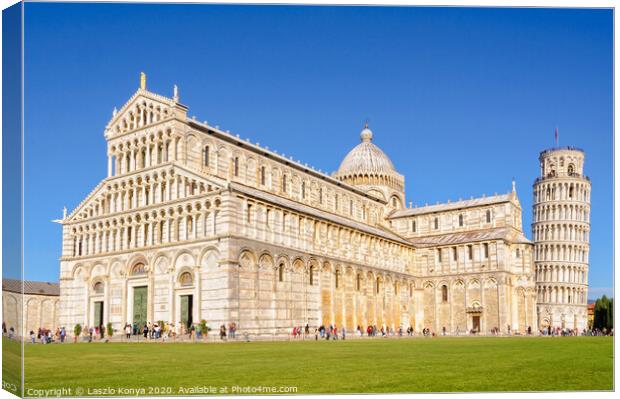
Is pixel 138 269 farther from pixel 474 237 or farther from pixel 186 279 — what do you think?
pixel 474 237

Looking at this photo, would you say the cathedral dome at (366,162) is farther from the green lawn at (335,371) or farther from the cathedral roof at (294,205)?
the green lawn at (335,371)

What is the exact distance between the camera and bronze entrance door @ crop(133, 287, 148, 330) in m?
52.6

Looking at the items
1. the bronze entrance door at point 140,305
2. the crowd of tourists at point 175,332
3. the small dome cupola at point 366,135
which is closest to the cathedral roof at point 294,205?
the crowd of tourists at point 175,332

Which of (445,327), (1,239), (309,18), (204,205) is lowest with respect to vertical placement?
(445,327)

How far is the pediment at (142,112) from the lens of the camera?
52466 mm

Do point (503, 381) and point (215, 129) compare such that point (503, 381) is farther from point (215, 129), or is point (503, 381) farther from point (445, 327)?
point (445, 327)

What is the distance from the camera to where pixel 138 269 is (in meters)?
53.5

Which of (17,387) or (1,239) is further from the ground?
(1,239)

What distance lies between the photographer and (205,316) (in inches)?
1898

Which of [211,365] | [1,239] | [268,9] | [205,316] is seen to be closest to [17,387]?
[1,239]

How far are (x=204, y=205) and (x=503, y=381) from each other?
105 ft

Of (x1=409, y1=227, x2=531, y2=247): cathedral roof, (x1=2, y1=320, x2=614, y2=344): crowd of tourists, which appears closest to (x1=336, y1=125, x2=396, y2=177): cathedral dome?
(x1=409, y1=227, x2=531, y2=247): cathedral roof

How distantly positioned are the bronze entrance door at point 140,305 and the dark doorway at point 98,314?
3.70 meters

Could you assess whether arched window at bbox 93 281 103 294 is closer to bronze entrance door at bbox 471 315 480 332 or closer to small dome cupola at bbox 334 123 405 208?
small dome cupola at bbox 334 123 405 208
